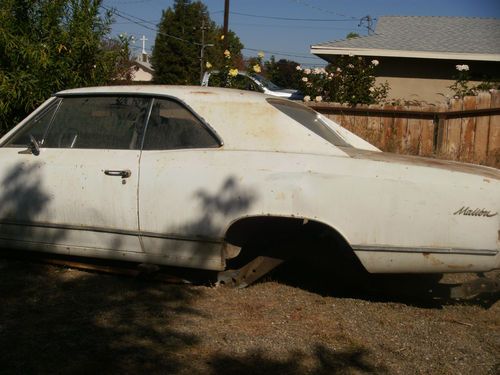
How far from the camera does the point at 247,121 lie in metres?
4.42

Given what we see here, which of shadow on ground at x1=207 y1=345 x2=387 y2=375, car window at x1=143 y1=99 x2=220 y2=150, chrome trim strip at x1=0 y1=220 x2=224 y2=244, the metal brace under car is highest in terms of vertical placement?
car window at x1=143 y1=99 x2=220 y2=150

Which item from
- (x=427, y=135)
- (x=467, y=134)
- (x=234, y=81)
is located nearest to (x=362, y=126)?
(x=427, y=135)


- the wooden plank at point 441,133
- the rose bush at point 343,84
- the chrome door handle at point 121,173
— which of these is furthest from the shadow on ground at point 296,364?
the rose bush at point 343,84

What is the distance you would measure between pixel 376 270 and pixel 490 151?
22.0 ft

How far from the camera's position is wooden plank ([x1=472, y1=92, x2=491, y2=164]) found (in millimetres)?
9906

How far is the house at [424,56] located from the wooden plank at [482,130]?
187 inches

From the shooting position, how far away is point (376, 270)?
3.96m

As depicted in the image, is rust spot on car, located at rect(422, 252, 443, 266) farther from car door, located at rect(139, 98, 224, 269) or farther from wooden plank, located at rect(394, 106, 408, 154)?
wooden plank, located at rect(394, 106, 408, 154)

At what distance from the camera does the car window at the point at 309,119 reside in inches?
182

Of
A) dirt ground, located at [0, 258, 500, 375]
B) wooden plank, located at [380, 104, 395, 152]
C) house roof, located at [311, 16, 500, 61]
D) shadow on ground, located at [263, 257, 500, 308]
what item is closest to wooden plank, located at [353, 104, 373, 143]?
wooden plank, located at [380, 104, 395, 152]

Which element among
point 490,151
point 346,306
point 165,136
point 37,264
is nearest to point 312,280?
point 346,306

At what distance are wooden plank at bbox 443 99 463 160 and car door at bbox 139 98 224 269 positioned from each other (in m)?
6.55

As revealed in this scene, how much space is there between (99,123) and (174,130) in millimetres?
642

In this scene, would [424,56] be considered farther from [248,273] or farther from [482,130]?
[248,273]
